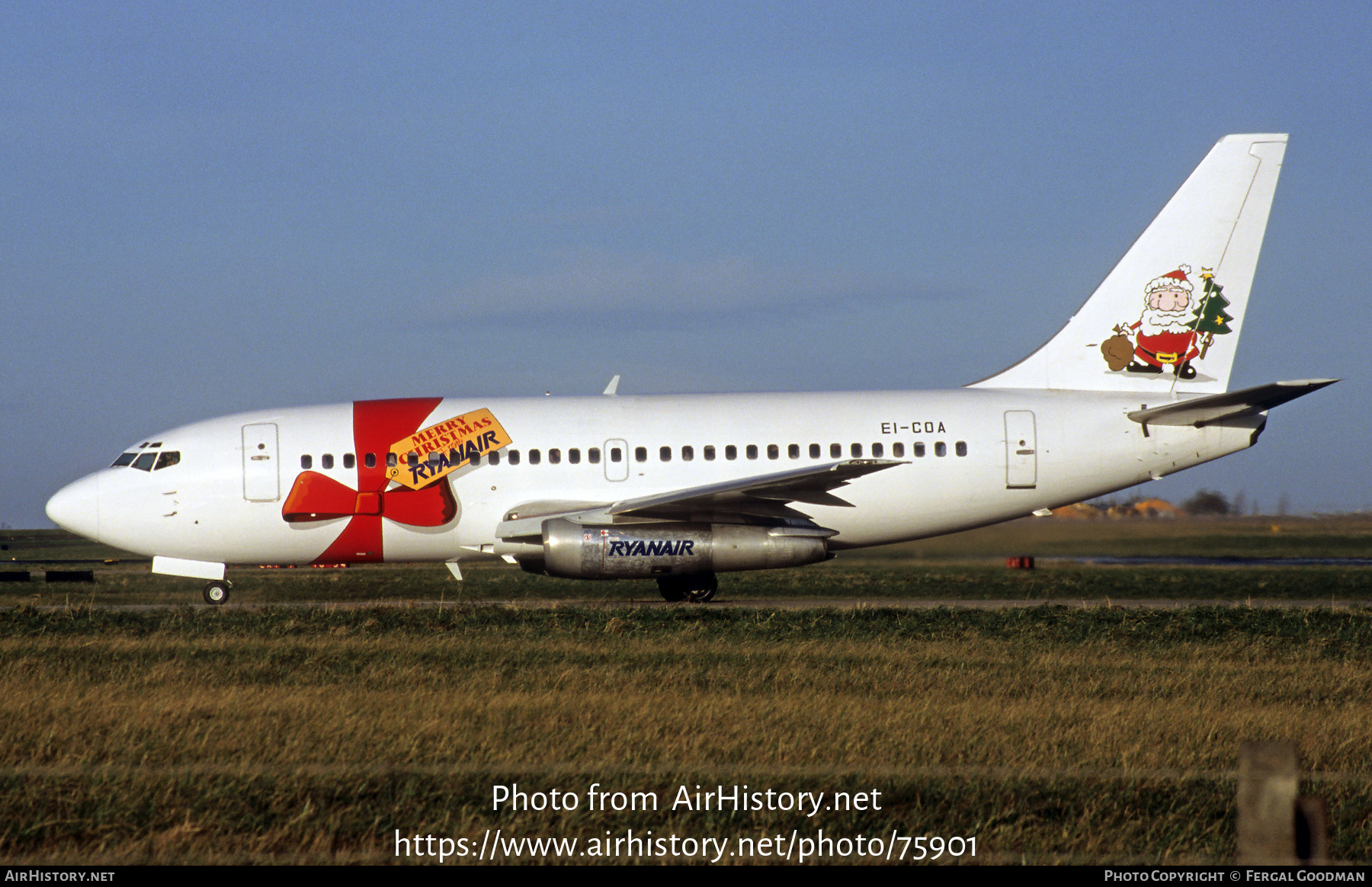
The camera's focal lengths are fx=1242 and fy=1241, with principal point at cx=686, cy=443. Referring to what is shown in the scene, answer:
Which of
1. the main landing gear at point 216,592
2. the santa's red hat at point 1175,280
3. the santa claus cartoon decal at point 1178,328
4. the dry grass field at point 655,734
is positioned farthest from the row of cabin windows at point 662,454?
the dry grass field at point 655,734

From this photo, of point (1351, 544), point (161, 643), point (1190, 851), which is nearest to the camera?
point (1190, 851)

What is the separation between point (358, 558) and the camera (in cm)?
2064

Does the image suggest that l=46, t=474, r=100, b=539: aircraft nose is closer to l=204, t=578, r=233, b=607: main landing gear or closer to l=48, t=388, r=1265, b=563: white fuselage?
l=48, t=388, r=1265, b=563: white fuselage

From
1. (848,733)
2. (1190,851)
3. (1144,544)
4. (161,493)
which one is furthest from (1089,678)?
(1144,544)

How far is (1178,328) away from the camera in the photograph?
21.4 m

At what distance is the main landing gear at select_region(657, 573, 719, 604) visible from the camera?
2084 cm

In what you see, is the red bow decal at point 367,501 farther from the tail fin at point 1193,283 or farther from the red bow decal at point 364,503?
the tail fin at point 1193,283

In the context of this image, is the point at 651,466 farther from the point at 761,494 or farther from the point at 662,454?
the point at 761,494

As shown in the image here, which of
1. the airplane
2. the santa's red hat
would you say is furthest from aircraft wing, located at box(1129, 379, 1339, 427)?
the santa's red hat

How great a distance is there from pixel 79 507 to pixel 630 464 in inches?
361

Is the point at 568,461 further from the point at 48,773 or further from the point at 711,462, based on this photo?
the point at 48,773

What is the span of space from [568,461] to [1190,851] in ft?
48.8

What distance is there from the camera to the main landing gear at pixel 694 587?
20844 millimetres

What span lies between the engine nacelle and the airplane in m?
0.32
